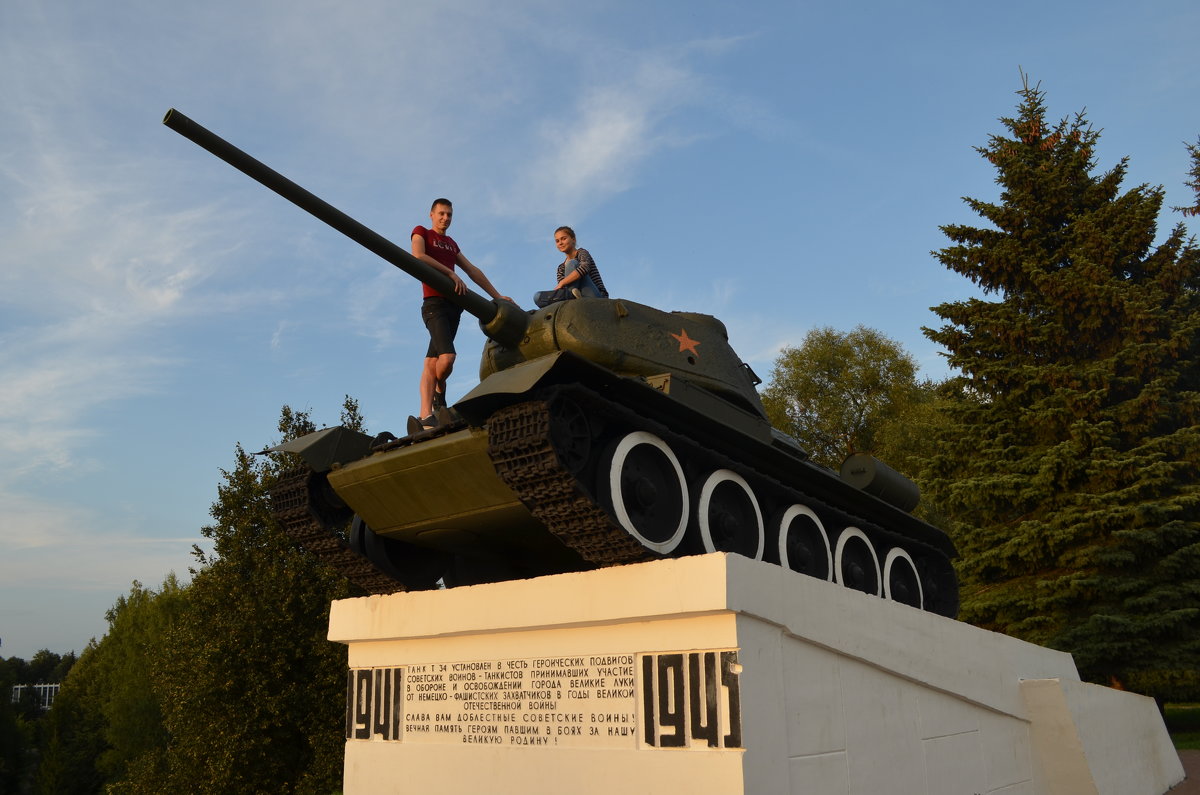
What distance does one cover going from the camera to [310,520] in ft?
25.4

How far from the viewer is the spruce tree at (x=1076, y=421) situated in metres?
15.1

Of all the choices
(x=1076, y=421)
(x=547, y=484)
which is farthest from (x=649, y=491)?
(x=1076, y=421)

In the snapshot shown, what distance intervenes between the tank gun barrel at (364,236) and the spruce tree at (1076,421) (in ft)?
39.6

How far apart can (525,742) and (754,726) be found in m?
1.93

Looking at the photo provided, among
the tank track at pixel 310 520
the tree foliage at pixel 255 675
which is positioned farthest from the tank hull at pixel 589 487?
the tree foliage at pixel 255 675

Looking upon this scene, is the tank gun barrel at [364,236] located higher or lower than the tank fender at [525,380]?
higher

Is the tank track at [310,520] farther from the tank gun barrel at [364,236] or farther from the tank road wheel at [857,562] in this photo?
the tank road wheel at [857,562]

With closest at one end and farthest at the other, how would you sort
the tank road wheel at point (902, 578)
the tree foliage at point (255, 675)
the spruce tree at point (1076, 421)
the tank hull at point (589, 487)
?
the tank hull at point (589, 487)
the tank road wheel at point (902, 578)
the spruce tree at point (1076, 421)
the tree foliage at point (255, 675)

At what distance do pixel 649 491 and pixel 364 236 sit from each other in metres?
2.87

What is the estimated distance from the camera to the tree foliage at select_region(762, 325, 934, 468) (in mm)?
31094

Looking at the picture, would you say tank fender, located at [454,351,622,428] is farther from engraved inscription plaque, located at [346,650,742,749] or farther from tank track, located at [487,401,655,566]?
engraved inscription plaque, located at [346,650,742,749]

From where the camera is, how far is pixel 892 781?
21.6 ft

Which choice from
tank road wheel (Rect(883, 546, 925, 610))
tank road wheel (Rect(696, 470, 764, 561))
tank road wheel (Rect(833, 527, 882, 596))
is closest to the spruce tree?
tank road wheel (Rect(883, 546, 925, 610))

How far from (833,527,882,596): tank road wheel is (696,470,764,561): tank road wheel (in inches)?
67.3
